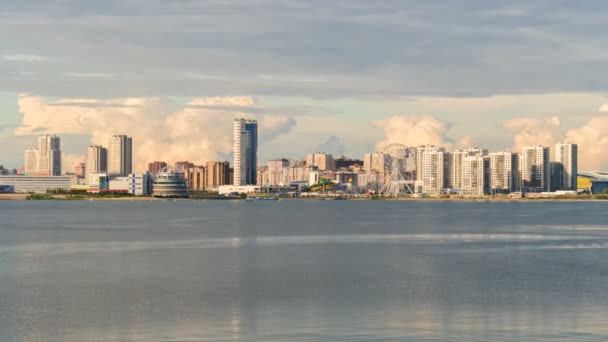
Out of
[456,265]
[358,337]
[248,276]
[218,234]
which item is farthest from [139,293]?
[218,234]

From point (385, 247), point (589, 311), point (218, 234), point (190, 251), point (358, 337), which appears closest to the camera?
point (358, 337)

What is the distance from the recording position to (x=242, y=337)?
25.3 metres

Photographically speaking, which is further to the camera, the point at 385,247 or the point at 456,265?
the point at 385,247

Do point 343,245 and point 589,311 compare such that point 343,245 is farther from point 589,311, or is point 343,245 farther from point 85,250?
point 589,311

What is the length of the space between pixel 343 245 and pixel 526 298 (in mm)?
31070

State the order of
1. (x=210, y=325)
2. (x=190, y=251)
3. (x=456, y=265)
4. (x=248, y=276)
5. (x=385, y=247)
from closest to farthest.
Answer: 1. (x=210, y=325)
2. (x=248, y=276)
3. (x=456, y=265)
4. (x=190, y=251)
5. (x=385, y=247)

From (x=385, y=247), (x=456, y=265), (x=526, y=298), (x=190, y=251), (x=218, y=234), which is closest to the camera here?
(x=526, y=298)

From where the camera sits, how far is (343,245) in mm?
64312

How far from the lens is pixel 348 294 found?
35.0 meters

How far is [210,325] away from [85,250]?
3397cm

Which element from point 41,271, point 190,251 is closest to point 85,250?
point 190,251

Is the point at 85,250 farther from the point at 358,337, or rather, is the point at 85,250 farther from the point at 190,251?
the point at 358,337

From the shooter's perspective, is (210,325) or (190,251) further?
(190,251)

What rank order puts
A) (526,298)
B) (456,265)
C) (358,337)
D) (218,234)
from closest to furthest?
(358,337) → (526,298) → (456,265) → (218,234)
